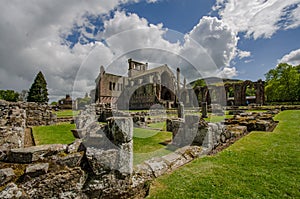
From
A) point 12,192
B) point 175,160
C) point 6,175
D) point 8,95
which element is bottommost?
point 175,160

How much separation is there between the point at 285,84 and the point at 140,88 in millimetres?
37698

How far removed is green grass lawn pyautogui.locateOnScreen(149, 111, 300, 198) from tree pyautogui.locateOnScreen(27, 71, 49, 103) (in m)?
54.1

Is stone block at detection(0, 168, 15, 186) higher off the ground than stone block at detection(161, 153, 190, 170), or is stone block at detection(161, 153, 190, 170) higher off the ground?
stone block at detection(0, 168, 15, 186)

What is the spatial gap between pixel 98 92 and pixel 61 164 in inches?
1686

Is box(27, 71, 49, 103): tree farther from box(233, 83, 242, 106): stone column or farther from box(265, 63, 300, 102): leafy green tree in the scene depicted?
box(265, 63, 300, 102): leafy green tree

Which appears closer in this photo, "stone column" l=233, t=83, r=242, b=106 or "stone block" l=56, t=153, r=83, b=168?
"stone block" l=56, t=153, r=83, b=168

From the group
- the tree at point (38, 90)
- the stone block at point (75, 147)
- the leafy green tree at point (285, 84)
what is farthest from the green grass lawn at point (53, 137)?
the leafy green tree at point (285, 84)

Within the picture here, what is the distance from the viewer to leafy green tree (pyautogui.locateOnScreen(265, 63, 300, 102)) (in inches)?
1519

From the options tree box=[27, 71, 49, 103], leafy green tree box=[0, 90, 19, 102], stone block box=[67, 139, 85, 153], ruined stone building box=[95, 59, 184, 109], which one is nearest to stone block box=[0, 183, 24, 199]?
stone block box=[67, 139, 85, 153]

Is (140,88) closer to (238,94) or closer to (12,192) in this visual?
(238,94)

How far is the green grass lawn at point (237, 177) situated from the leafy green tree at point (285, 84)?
44267mm

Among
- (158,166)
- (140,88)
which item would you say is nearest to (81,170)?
(158,166)

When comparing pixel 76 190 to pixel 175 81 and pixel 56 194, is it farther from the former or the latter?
pixel 175 81

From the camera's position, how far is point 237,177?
3809 millimetres
